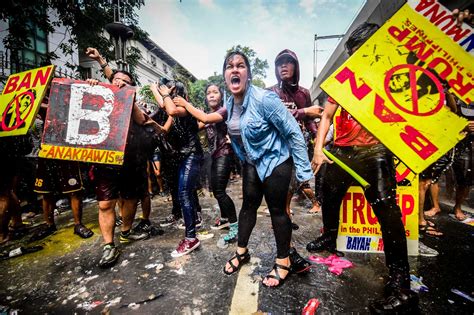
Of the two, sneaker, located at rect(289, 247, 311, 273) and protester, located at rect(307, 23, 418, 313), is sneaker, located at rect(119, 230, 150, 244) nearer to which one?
sneaker, located at rect(289, 247, 311, 273)

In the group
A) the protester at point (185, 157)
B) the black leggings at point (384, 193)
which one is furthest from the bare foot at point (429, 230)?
the protester at point (185, 157)

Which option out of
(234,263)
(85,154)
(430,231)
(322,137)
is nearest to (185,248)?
(234,263)

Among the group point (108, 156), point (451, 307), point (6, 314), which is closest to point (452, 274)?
point (451, 307)

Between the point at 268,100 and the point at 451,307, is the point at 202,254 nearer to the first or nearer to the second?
the point at 268,100

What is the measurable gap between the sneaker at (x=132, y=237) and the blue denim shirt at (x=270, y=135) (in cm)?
208

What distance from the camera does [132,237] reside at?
3184 millimetres

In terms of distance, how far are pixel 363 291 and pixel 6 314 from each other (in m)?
2.78

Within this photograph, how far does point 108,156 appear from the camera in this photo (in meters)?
2.45

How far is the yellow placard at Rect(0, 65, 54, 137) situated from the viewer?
2596 millimetres

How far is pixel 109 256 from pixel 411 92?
304 centimetres

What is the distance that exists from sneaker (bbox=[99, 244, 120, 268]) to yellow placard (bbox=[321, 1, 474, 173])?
8.65 ft

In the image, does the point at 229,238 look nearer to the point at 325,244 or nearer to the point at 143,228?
the point at 325,244

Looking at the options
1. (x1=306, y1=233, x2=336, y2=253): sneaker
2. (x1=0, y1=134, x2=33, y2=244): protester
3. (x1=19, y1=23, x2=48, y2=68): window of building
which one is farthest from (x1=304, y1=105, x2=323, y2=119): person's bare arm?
(x1=19, y1=23, x2=48, y2=68): window of building

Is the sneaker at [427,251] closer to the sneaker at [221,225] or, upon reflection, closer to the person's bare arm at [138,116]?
the sneaker at [221,225]
